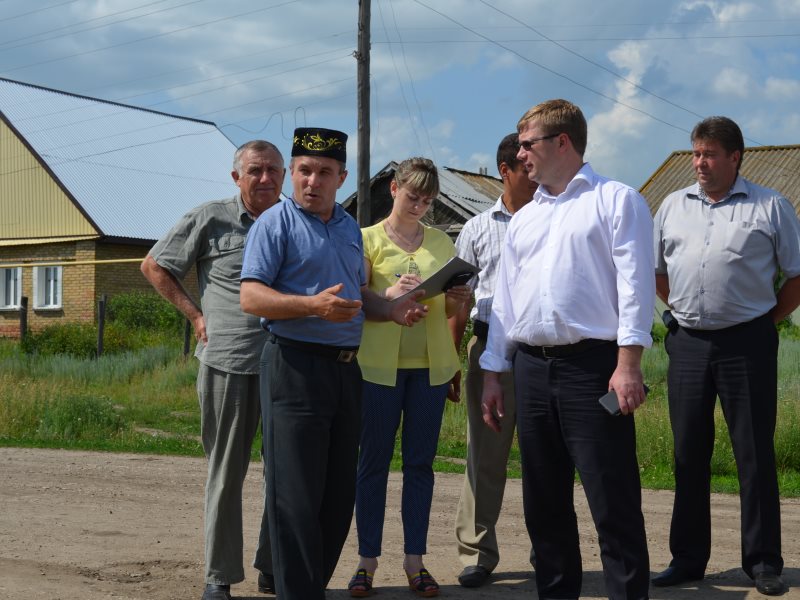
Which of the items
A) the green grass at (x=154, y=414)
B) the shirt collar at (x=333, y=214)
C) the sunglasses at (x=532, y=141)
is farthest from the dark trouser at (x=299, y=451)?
the green grass at (x=154, y=414)

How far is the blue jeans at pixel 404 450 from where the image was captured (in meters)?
5.73

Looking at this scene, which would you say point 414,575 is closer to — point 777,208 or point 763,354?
point 763,354

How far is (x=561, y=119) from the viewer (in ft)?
14.9

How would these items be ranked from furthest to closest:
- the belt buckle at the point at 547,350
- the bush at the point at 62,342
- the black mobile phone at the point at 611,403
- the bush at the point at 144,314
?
1. the bush at the point at 144,314
2. the bush at the point at 62,342
3. the belt buckle at the point at 547,350
4. the black mobile phone at the point at 611,403

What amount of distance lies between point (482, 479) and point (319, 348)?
178 centimetres

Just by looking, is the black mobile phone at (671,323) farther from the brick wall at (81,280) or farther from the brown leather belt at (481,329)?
the brick wall at (81,280)

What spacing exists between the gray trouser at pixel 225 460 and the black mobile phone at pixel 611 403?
189cm

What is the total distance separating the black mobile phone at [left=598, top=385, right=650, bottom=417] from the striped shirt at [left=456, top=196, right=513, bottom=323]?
67.5 inches

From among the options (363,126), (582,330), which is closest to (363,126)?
(363,126)

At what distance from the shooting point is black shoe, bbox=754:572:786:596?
18.0 ft

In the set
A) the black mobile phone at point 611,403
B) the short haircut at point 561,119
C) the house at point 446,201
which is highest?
the house at point 446,201

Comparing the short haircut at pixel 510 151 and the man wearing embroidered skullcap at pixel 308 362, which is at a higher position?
the short haircut at pixel 510 151

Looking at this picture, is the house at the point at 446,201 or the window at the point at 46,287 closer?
the house at the point at 446,201

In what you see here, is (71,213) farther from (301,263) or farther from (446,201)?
(301,263)
